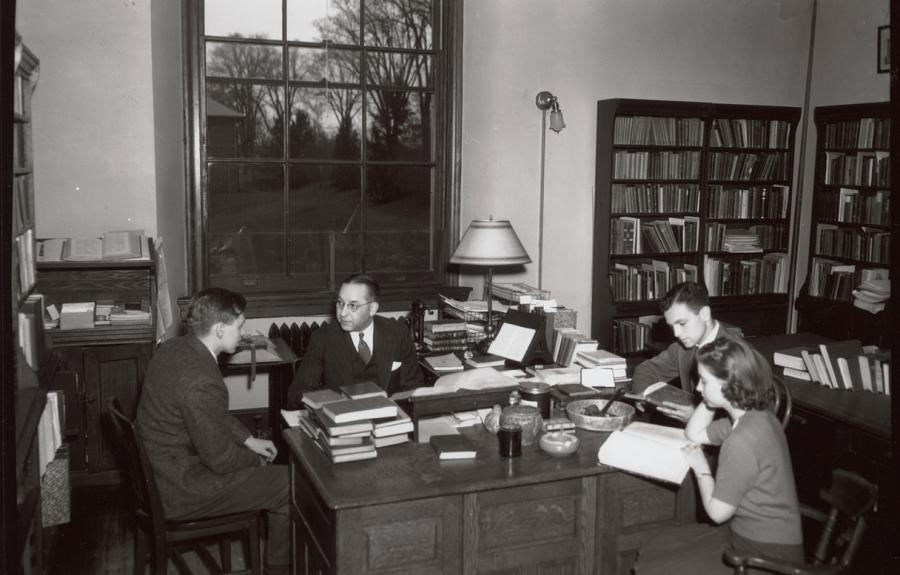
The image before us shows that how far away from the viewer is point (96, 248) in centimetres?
465

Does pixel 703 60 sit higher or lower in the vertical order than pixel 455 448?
higher

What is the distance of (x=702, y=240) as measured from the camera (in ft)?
22.2

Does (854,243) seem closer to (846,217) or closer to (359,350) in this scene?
(846,217)

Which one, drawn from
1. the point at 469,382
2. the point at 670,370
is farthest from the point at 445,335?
the point at 469,382

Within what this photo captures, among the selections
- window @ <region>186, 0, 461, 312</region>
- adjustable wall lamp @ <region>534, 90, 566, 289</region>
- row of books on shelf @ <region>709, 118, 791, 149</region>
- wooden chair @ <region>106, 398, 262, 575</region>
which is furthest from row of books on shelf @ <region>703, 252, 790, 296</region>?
wooden chair @ <region>106, 398, 262, 575</region>

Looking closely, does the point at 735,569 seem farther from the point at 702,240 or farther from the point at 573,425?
the point at 702,240

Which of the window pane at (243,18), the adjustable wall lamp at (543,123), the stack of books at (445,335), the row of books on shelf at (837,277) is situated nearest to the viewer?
the stack of books at (445,335)

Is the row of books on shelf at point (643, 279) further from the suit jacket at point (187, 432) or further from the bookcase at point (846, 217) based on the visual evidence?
the suit jacket at point (187, 432)

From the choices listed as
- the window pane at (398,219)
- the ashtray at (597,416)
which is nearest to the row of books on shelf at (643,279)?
the window pane at (398,219)

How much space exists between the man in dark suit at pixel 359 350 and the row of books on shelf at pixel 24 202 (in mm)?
1361

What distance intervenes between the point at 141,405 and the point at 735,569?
2.26 meters

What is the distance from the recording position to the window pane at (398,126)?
6031 millimetres

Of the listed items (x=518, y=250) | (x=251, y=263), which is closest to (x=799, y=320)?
(x=518, y=250)

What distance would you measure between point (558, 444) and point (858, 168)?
16.3ft
